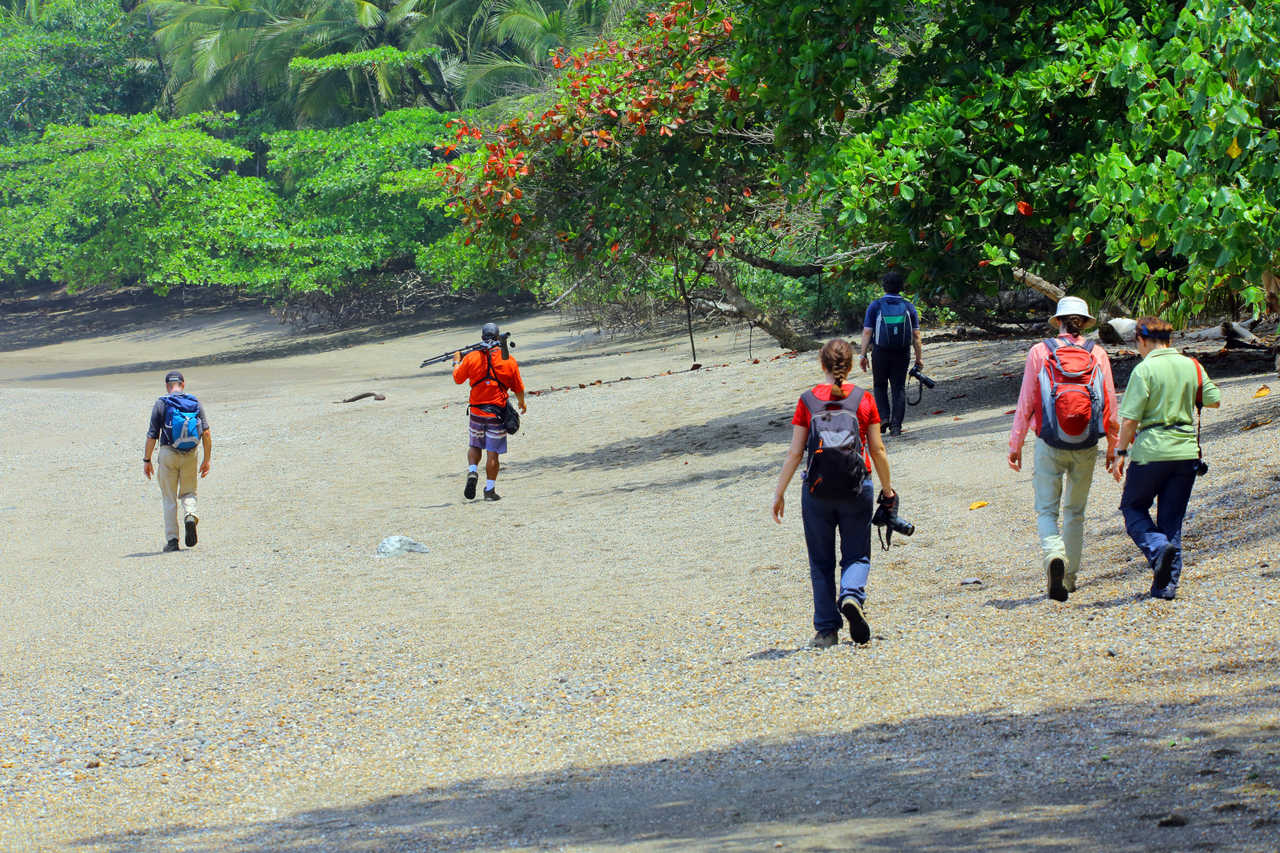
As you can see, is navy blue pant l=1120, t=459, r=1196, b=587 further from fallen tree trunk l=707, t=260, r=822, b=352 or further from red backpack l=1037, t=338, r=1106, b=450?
fallen tree trunk l=707, t=260, r=822, b=352

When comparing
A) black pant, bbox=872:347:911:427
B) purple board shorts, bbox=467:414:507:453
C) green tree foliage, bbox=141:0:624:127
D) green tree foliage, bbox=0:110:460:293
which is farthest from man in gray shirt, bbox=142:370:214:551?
green tree foliage, bbox=141:0:624:127

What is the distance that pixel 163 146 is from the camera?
131 ft

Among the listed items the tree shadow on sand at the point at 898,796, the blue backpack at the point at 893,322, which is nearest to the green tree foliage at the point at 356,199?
the blue backpack at the point at 893,322

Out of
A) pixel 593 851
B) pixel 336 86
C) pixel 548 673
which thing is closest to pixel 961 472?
pixel 548 673

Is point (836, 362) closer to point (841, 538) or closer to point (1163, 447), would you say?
point (841, 538)

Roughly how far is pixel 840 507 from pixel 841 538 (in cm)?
16

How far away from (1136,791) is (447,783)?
267 cm

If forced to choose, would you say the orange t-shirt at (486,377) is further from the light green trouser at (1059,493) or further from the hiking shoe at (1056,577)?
the hiking shoe at (1056,577)

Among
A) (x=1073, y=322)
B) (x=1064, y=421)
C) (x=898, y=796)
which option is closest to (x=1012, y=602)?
(x=1064, y=421)

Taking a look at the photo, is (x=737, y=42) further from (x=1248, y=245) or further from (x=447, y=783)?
(x=447, y=783)

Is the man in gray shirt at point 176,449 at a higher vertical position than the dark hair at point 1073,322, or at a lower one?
lower

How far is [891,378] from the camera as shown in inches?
560

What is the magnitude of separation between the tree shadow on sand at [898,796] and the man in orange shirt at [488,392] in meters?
7.98

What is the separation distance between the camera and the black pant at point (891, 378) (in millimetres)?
13602
